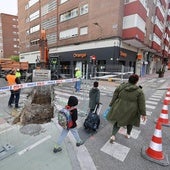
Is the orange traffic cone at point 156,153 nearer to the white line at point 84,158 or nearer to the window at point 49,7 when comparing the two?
the white line at point 84,158

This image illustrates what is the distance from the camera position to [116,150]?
322cm

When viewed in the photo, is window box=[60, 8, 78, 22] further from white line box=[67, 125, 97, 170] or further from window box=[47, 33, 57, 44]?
white line box=[67, 125, 97, 170]

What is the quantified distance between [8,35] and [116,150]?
235 feet

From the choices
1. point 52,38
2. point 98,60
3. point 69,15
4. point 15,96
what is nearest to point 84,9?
point 69,15

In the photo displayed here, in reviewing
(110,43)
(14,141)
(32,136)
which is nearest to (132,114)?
(32,136)

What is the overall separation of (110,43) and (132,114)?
1567cm

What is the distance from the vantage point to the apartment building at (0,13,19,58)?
59.8m

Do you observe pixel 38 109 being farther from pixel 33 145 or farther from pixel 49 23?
pixel 49 23

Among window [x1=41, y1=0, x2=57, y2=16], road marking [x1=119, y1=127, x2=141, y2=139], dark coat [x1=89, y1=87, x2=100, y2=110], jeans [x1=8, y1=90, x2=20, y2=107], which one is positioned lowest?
road marking [x1=119, y1=127, x2=141, y2=139]

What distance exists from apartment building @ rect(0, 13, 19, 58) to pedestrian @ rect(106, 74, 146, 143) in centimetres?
6966

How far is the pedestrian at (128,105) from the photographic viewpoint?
3.16 metres

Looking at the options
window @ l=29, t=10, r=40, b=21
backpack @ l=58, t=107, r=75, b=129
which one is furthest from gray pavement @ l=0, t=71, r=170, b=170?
window @ l=29, t=10, r=40, b=21

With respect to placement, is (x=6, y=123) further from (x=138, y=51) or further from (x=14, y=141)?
(x=138, y=51)

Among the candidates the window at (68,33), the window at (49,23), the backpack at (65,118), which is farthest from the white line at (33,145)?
the window at (49,23)
